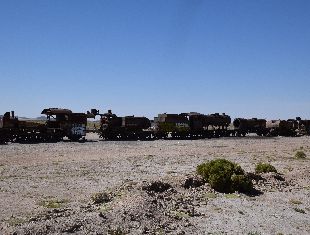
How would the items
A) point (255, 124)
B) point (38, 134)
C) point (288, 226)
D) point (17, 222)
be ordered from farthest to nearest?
point (255, 124), point (38, 134), point (288, 226), point (17, 222)

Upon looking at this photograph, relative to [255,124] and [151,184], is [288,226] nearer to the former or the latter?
[151,184]

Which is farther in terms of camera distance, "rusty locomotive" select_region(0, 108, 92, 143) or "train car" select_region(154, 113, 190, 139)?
"train car" select_region(154, 113, 190, 139)

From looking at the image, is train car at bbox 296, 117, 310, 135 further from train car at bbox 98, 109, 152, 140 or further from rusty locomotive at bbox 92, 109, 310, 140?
train car at bbox 98, 109, 152, 140

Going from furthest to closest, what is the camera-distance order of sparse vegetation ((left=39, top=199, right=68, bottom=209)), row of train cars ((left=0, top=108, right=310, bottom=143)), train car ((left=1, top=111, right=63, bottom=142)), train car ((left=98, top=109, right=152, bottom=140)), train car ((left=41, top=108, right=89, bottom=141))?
1. train car ((left=98, top=109, right=152, bottom=140))
2. train car ((left=41, top=108, right=89, bottom=141))
3. row of train cars ((left=0, top=108, right=310, bottom=143))
4. train car ((left=1, top=111, right=63, bottom=142))
5. sparse vegetation ((left=39, top=199, right=68, bottom=209))

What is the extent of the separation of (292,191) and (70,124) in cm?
3162

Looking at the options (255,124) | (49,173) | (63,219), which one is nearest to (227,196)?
(63,219)

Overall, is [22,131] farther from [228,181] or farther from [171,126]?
[228,181]

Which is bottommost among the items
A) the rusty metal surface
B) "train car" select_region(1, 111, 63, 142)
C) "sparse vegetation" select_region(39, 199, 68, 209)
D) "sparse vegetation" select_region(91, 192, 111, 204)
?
"sparse vegetation" select_region(39, 199, 68, 209)

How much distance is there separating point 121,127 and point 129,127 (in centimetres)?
112

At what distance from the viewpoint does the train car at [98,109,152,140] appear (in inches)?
1906

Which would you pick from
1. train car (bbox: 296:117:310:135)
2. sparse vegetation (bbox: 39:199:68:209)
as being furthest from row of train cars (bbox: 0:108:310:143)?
sparse vegetation (bbox: 39:199:68:209)

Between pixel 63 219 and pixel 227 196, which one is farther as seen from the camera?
pixel 227 196

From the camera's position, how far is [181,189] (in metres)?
16.9

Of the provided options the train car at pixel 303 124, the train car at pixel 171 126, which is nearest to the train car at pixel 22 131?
the train car at pixel 171 126
